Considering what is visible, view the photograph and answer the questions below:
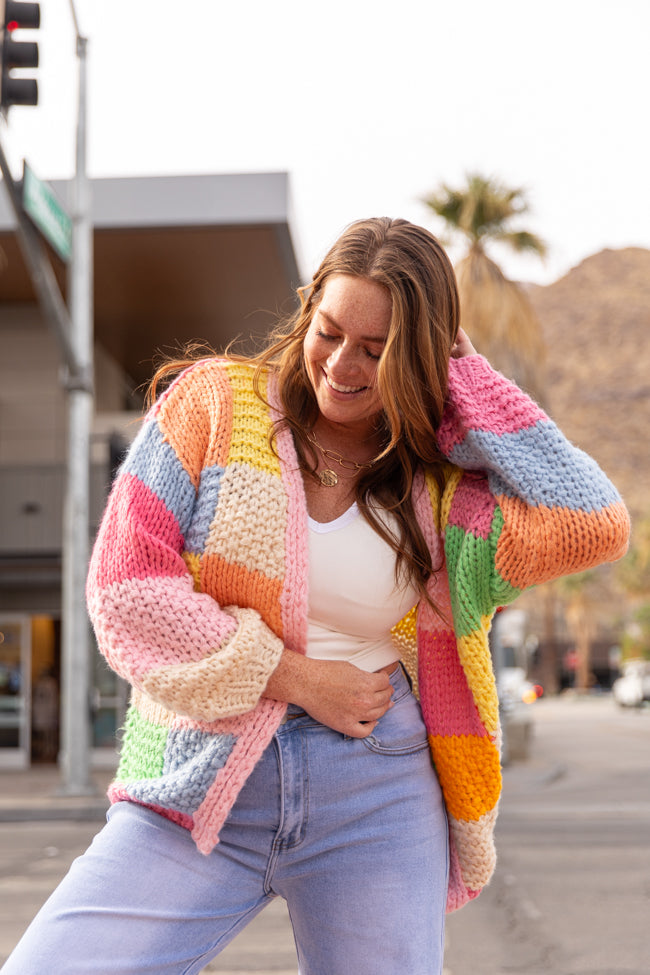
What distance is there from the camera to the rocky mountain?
429ft

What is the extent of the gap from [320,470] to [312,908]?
2.37 ft

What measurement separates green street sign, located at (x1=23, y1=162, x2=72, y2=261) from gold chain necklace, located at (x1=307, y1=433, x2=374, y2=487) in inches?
326

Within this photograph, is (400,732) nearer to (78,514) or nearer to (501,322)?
(78,514)

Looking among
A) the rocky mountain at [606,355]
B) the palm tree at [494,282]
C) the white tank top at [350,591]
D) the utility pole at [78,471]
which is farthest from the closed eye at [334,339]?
the rocky mountain at [606,355]

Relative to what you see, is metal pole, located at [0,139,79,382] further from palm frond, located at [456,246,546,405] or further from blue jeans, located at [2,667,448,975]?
blue jeans, located at [2,667,448,975]

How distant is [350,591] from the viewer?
5.93 ft

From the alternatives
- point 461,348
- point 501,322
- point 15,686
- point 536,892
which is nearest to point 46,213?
point 501,322

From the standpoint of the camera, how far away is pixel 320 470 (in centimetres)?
193

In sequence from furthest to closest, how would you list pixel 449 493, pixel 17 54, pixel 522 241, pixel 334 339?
1. pixel 522 241
2. pixel 17 54
3. pixel 449 493
4. pixel 334 339

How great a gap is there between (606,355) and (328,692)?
153986 millimetres

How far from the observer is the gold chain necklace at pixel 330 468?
1.92m

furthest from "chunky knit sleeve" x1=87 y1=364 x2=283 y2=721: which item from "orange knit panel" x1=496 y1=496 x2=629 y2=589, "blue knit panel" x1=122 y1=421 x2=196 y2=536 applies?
"orange knit panel" x1=496 y1=496 x2=629 y2=589

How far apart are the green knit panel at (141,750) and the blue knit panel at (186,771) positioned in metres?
0.02

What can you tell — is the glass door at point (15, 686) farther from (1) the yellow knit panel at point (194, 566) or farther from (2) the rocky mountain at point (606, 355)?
(2) the rocky mountain at point (606, 355)
